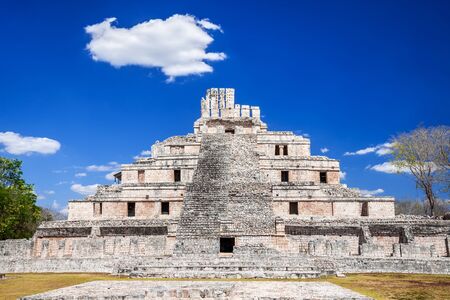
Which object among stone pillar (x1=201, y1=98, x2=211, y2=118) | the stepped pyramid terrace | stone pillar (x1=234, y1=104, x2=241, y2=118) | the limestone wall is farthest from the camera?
stone pillar (x1=201, y1=98, x2=211, y2=118)

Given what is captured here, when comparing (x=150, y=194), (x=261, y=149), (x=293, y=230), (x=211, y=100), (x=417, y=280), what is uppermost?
(x=211, y=100)

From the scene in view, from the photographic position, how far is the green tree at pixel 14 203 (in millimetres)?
28906

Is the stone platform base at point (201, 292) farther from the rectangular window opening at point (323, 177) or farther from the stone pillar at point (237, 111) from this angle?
the stone pillar at point (237, 111)

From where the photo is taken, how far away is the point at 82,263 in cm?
1883

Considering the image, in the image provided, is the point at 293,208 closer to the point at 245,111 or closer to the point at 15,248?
the point at 245,111

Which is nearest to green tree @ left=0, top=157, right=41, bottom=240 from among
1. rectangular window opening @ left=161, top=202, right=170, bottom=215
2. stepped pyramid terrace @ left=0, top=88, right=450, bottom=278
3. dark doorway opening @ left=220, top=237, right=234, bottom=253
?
stepped pyramid terrace @ left=0, top=88, right=450, bottom=278

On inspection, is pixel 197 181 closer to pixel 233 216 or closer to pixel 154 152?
pixel 233 216

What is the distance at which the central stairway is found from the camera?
21.0m

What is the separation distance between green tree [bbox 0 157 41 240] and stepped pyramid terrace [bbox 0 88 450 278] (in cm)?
560

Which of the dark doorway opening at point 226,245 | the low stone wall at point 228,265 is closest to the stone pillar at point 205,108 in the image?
the dark doorway opening at point 226,245

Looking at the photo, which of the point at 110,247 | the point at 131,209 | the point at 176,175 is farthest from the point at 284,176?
the point at 110,247

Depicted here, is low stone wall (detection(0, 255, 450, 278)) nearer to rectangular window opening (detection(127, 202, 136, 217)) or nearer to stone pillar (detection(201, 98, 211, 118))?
rectangular window opening (detection(127, 202, 136, 217))

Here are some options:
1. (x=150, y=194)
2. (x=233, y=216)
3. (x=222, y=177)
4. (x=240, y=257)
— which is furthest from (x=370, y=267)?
(x=150, y=194)

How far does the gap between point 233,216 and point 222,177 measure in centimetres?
425
